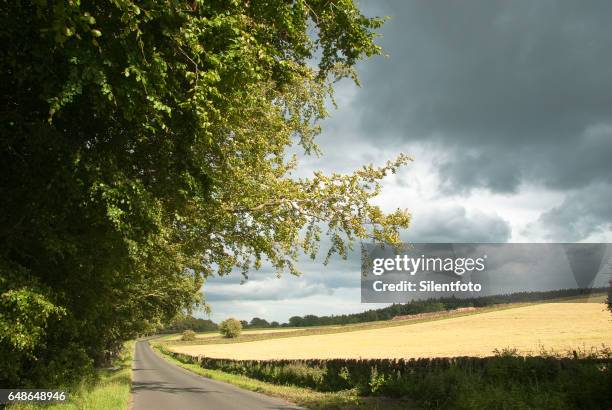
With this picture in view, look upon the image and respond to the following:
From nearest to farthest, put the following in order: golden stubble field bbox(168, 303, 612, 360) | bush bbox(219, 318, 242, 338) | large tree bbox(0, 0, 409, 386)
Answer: large tree bbox(0, 0, 409, 386), golden stubble field bbox(168, 303, 612, 360), bush bbox(219, 318, 242, 338)

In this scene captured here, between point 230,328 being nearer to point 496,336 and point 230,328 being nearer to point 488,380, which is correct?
point 496,336

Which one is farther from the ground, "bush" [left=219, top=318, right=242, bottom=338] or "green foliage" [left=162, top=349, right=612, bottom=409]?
"bush" [left=219, top=318, right=242, bottom=338]

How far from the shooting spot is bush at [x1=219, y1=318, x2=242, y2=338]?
121250 millimetres

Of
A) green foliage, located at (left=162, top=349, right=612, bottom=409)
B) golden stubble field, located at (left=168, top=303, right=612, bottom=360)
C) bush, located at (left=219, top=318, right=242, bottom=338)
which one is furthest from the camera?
bush, located at (left=219, top=318, right=242, bottom=338)

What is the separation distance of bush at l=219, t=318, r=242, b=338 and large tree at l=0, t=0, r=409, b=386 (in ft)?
356

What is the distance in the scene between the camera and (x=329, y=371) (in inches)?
1006

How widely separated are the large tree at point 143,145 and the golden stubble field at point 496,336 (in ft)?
80.1

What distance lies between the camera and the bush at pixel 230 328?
398ft

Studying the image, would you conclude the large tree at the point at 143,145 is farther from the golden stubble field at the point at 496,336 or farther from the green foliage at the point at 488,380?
the golden stubble field at the point at 496,336

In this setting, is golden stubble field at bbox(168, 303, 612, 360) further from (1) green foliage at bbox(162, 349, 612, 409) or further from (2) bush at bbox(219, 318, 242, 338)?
(2) bush at bbox(219, 318, 242, 338)

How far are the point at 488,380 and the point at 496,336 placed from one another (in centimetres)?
3371

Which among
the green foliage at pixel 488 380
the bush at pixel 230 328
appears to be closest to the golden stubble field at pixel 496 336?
the green foliage at pixel 488 380

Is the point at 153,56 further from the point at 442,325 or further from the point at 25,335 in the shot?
the point at 442,325

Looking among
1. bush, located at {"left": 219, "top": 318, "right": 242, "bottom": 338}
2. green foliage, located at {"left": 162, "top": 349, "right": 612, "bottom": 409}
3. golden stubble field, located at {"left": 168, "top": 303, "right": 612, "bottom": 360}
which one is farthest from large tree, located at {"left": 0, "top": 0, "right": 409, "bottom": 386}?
bush, located at {"left": 219, "top": 318, "right": 242, "bottom": 338}
